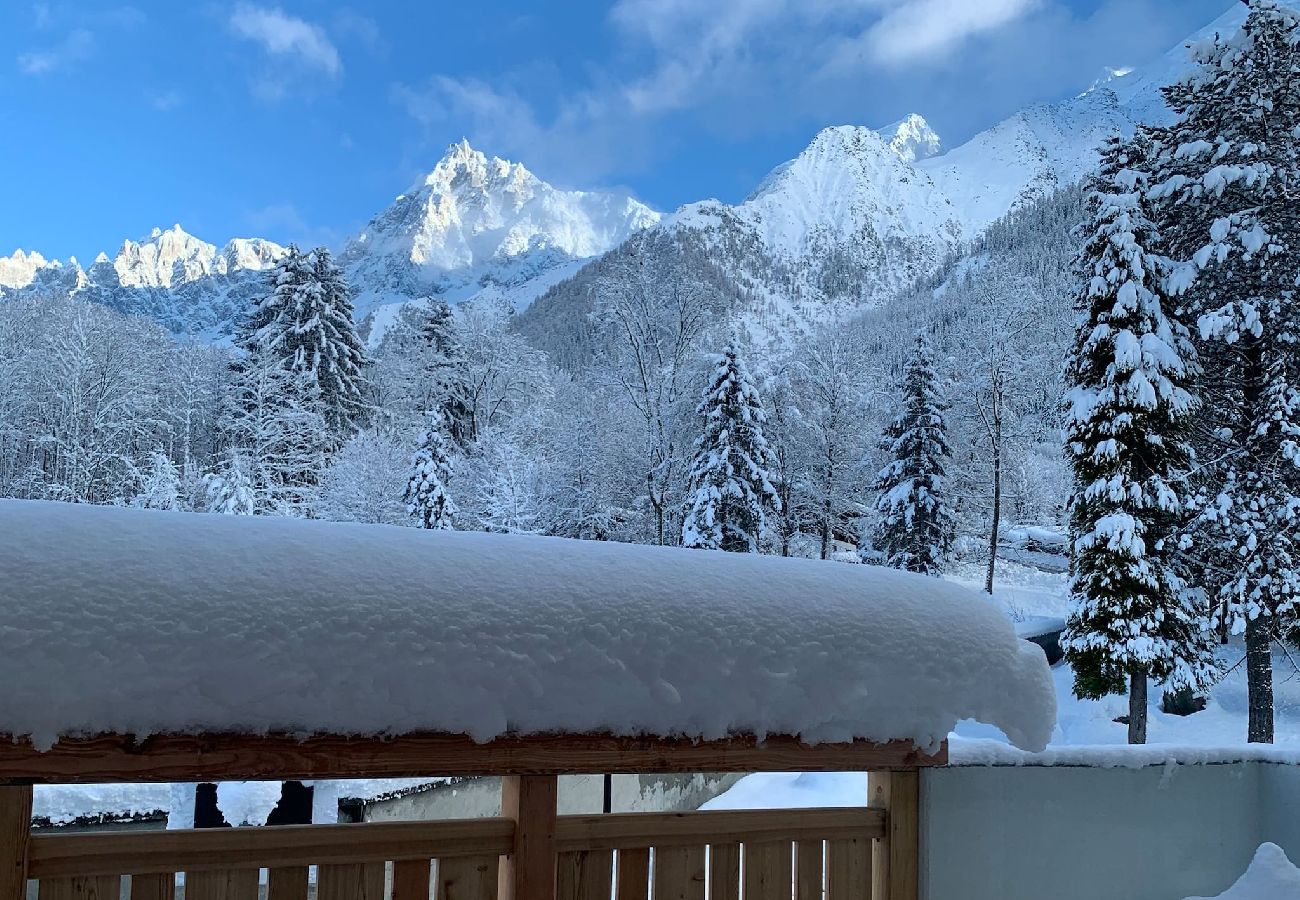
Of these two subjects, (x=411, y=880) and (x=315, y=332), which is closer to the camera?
(x=411, y=880)

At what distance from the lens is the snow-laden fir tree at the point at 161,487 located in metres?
22.4

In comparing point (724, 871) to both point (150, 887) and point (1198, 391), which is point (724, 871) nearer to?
A: point (150, 887)

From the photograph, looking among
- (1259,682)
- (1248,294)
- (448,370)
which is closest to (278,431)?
(448,370)

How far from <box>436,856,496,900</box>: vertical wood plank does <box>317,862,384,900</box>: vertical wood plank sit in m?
0.12

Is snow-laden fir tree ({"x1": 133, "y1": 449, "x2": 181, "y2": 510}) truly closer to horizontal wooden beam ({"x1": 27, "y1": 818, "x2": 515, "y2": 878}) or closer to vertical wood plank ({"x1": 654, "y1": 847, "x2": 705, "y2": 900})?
horizontal wooden beam ({"x1": 27, "y1": 818, "x2": 515, "y2": 878})

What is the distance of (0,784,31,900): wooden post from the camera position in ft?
4.75

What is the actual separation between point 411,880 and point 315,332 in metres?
30.5

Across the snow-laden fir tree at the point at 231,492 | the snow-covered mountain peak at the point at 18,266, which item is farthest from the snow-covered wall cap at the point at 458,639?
the snow-covered mountain peak at the point at 18,266

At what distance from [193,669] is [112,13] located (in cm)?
7311

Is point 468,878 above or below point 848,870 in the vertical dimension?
above

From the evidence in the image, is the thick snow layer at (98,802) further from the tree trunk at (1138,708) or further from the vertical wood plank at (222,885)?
the tree trunk at (1138,708)

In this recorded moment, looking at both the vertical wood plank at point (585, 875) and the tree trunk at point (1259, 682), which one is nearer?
the vertical wood plank at point (585, 875)

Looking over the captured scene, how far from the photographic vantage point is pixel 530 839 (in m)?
1.78

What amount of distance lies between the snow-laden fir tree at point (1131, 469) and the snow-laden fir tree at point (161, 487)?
20.2m
